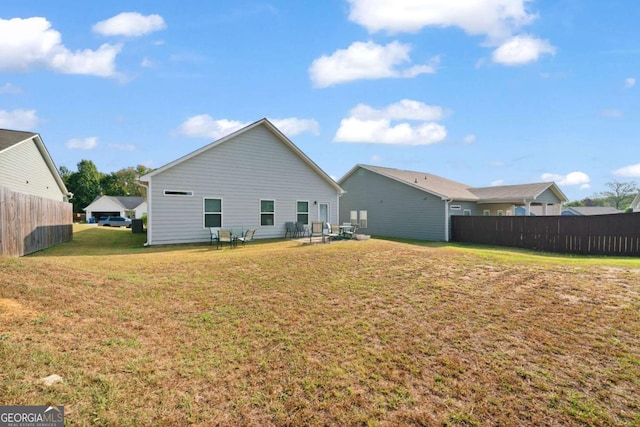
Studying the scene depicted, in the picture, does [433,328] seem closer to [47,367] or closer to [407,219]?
[47,367]

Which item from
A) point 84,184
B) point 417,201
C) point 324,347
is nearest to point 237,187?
point 417,201

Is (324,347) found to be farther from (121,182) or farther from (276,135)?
(121,182)

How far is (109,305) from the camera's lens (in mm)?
5984

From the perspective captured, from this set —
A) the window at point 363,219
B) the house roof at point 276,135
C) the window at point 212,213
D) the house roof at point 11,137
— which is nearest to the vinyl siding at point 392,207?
the window at point 363,219

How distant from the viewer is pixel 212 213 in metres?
16.7

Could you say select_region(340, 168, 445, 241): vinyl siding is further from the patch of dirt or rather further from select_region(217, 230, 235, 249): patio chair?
the patch of dirt

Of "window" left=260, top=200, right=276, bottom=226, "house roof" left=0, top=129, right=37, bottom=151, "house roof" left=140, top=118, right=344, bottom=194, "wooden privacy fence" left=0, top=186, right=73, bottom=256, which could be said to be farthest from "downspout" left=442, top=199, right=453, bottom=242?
"house roof" left=0, top=129, right=37, bottom=151

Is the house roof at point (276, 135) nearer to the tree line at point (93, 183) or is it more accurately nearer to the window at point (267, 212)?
the window at point (267, 212)

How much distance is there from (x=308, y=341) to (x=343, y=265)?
4.05m

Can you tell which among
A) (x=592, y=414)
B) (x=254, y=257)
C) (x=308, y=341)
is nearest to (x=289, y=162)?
(x=254, y=257)

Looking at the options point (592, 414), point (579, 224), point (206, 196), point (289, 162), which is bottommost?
point (592, 414)

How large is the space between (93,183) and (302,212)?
69928mm

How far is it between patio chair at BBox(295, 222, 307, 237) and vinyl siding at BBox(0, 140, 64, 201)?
1520 centimetres

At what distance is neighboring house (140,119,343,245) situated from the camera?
50.3ft
